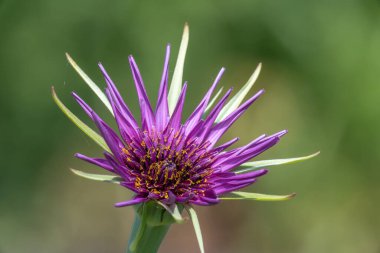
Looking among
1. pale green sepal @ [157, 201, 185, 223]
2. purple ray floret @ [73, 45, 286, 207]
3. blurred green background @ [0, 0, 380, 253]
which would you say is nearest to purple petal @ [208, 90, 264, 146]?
purple ray floret @ [73, 45, 286, 207]

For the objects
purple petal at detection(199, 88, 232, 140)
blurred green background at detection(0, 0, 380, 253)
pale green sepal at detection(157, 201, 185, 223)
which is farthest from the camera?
blurred green background at detection(0, 0, 380, 253)

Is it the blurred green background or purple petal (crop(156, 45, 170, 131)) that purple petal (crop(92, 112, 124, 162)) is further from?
the blurred green background

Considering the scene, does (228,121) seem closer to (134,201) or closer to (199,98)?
(134,201)

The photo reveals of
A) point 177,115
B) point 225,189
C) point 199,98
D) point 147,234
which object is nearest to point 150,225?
point 147,234

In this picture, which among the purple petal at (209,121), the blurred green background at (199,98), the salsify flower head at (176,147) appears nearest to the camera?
the salsify flower head at (176,147)

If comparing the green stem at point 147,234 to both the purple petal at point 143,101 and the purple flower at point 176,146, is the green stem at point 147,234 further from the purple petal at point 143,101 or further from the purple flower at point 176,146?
the purple petal at point 143,101

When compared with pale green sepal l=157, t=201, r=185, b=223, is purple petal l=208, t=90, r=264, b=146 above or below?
above

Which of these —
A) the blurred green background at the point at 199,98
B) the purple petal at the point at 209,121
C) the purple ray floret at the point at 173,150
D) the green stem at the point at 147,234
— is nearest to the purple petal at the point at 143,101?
the purple ray floret at the point at 173,150
